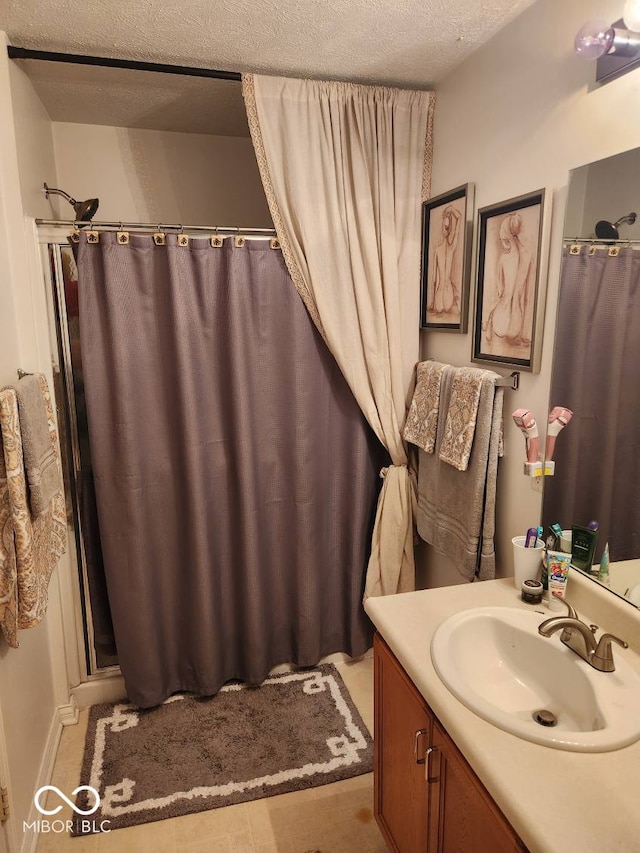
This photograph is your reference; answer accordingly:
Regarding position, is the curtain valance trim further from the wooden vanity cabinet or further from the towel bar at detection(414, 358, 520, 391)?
the wooden vanity cabinet

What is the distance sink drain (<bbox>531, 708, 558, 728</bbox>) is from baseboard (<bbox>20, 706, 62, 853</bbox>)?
1501 millimetres

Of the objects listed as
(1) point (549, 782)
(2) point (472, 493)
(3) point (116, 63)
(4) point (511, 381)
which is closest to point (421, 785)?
(1) point (549, 782)

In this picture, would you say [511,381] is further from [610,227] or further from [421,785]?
[421,785]

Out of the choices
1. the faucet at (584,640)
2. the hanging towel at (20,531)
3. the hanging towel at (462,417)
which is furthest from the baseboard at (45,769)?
the hanging towel at (462,417)

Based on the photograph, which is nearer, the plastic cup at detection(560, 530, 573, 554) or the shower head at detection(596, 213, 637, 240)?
the shower head at detection(596, 213, 637, 240)

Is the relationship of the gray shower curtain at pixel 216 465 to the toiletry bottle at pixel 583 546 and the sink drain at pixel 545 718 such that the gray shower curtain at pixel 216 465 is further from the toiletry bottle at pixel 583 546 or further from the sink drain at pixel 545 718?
the sink drain at pixel 545 718

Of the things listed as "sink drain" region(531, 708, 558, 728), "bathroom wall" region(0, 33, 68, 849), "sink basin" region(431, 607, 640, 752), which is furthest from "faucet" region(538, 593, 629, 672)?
"bathroom wall" region(0, 33, 68, 849)

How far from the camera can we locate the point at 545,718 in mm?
1266

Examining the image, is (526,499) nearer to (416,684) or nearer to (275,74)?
(416,684)

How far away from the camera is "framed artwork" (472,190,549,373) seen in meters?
1.64

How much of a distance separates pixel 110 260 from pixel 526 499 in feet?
5.35

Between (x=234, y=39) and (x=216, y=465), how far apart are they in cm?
147

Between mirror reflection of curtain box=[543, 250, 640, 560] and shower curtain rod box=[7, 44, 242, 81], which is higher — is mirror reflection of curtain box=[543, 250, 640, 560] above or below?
below

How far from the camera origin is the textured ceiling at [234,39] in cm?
161
